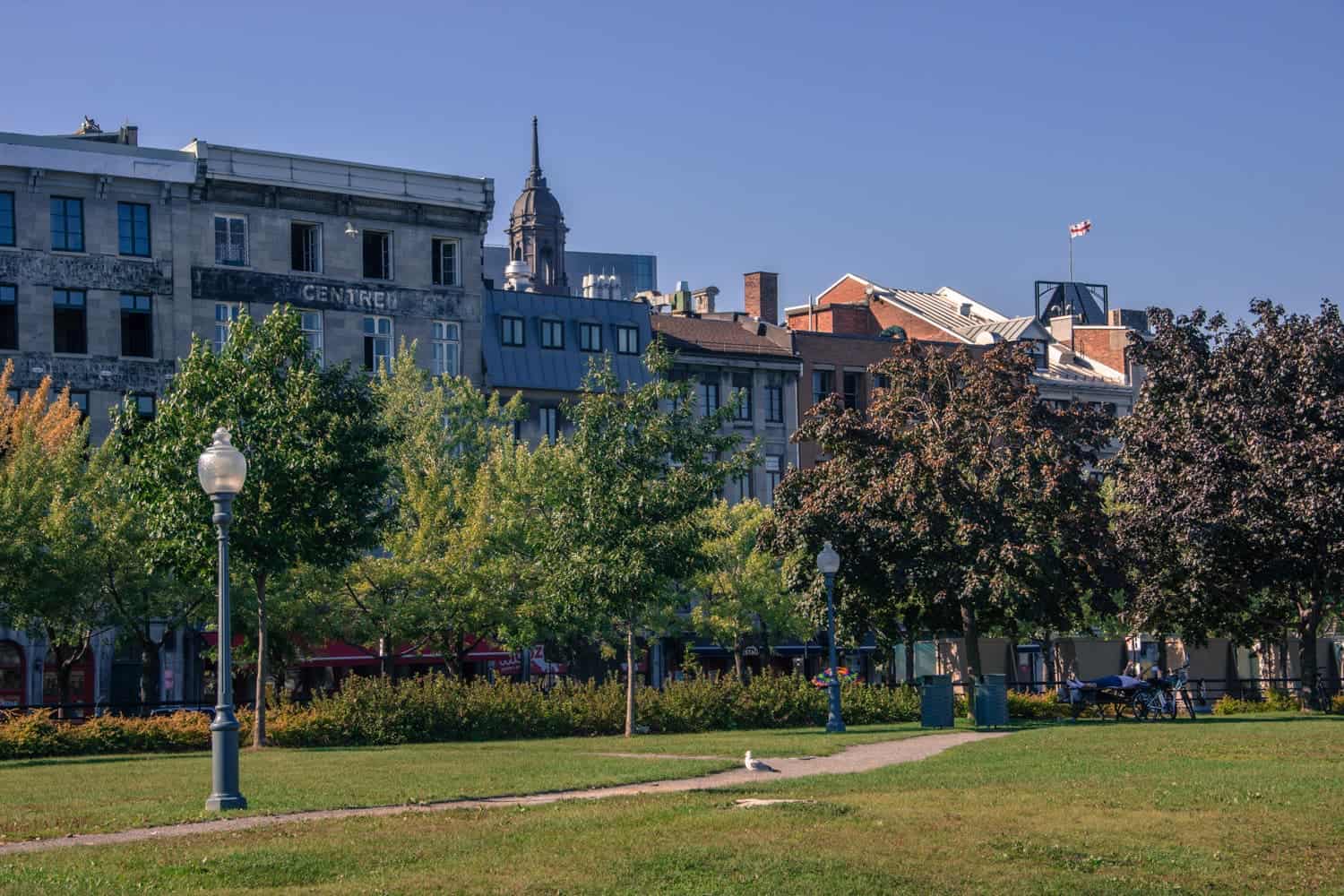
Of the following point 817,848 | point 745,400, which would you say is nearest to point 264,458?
point 817,848

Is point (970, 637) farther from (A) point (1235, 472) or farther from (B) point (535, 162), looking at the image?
(B) point (535, 162)

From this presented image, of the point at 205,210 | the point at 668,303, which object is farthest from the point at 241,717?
the point at 668,303

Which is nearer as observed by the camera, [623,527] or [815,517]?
[623,527]

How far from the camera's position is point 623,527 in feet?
133

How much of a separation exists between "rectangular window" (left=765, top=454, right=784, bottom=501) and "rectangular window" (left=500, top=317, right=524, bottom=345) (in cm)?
1226

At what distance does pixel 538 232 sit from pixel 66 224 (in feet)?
258

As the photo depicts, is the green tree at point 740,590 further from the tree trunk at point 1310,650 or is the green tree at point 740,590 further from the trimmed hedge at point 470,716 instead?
the trimmed hedge at point 470,716

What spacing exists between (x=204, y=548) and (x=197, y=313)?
88.0 ft

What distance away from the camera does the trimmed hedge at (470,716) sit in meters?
36.2

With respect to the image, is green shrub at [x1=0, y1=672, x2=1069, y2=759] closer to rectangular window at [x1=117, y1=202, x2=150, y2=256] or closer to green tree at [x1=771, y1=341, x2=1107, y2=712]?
green tree at [x1=771, y1=341, x2=1107, y2=712]

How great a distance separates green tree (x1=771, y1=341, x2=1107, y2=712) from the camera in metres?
46.0

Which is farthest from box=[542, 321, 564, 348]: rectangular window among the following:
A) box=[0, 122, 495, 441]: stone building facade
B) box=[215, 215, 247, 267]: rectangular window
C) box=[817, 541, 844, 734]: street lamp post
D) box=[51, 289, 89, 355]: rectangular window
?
box=[817, 541, 844, 734]: street lamp post

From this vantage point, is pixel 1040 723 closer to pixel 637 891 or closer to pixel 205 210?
pixel 637 891

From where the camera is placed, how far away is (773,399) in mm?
78625
